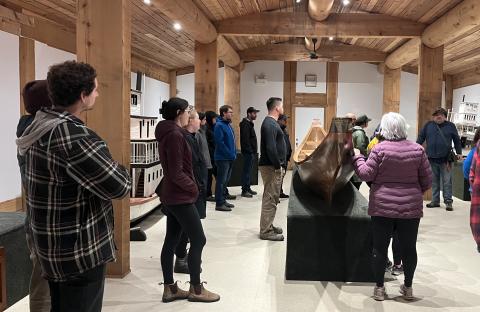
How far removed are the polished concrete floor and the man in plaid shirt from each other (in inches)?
59.1

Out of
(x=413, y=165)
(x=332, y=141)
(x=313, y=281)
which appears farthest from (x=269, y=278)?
(x=413, y=165)

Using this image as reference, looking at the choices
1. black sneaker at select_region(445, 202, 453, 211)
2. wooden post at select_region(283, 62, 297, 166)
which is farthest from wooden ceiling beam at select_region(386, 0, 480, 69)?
wooden post at select_region(283, 62, 297, 166)

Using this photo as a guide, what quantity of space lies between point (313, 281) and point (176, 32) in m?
5.75

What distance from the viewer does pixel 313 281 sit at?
142 inches

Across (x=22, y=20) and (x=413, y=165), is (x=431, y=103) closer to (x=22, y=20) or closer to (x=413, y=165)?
(x=413, y=165)

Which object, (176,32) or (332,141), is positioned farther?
(176,32)

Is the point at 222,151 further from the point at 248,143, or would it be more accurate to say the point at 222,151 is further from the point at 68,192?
the point at 68,192

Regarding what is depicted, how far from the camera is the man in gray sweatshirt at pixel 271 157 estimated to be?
443 centimetres

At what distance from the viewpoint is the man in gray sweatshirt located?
14.5 ft

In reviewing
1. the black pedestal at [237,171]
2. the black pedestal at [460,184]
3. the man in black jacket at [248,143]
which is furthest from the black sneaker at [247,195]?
the black pedestal at [460,184]

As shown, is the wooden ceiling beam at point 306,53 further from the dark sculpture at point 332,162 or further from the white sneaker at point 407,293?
the white sneaker at point 407,293

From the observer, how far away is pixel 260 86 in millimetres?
12352

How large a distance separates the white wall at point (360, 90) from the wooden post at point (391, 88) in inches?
14.1

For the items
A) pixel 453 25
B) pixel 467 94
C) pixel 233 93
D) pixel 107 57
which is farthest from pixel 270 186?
pixel 467 94
